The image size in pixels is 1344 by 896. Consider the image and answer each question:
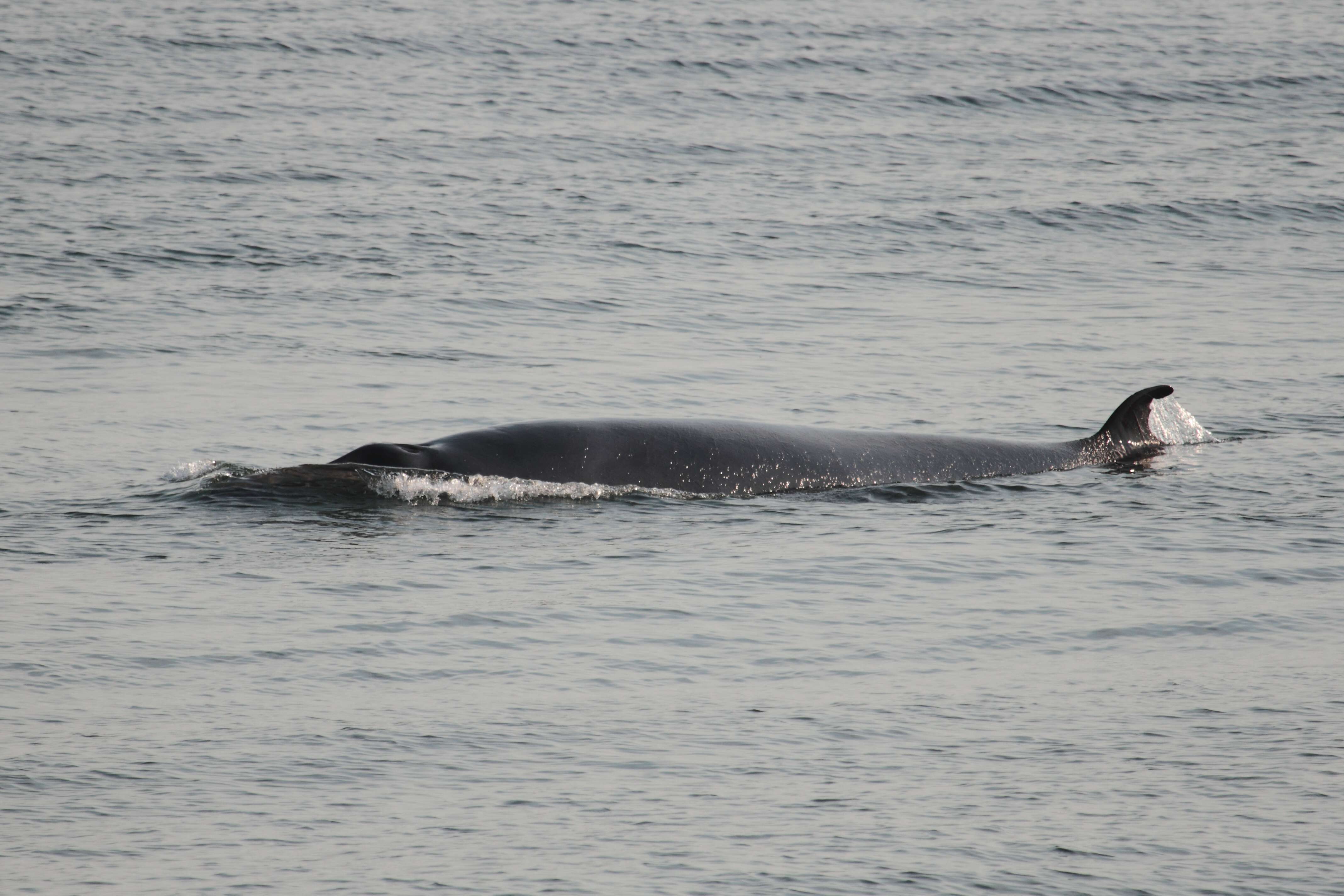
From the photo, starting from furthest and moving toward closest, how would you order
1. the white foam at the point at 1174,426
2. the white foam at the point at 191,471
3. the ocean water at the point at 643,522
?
the white foam at the point at 1174,426, the white foam at the point at 191,471, the ocean water at the point at 643,522

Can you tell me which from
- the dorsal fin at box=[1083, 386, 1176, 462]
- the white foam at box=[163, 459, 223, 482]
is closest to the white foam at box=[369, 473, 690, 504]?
the white foam at box=[163, 459, 223, 482]

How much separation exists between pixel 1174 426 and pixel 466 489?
6862 millimetres

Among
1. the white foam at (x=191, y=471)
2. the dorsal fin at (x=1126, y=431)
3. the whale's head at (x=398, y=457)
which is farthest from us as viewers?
the dorsal fin at (x=1126, y=431)

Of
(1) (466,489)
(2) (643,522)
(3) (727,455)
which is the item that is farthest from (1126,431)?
(1) (466,489)

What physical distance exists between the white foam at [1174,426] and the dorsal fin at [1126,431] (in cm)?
41

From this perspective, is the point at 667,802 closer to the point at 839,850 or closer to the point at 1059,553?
the point at 839,850

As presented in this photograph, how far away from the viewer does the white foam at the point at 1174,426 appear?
16.0m

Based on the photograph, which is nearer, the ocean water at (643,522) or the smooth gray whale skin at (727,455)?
the ocean water at (643,522)

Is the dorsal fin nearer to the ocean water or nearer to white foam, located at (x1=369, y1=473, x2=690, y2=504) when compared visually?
the ocean water

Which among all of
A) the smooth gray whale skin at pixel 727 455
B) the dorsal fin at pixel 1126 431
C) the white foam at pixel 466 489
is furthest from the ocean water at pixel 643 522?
the dorsal fin at pixel 1126 431

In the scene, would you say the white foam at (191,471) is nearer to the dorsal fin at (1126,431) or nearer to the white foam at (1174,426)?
the dorsal fin at (1126,431)

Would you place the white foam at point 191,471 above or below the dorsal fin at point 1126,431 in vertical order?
below

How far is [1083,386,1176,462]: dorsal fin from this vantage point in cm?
1522

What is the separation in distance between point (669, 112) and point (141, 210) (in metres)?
13.2
